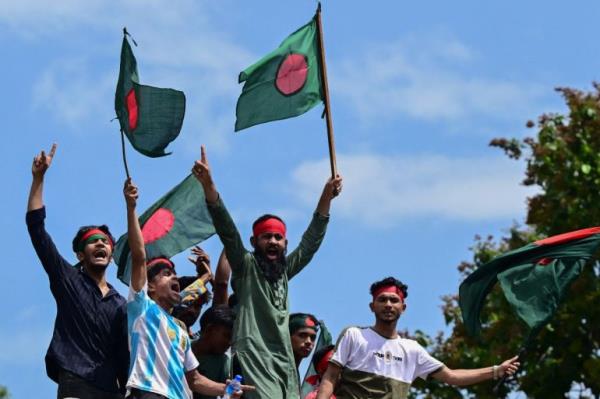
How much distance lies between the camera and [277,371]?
1267 centimetres

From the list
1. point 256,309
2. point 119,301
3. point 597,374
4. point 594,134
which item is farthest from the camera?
point 594,134

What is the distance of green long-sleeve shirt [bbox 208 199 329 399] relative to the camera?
41.3 feet

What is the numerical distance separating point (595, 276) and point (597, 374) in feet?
5.40

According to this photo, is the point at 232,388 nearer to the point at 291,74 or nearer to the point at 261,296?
the point at 261,296

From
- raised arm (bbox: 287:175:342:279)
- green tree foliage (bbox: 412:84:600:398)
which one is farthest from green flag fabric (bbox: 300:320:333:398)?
green tree foliage (bbox: 412:84:600:398)

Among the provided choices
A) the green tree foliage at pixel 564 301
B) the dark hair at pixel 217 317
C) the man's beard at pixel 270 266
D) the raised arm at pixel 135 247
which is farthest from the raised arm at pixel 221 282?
the green tree foliage at pixel 564 301

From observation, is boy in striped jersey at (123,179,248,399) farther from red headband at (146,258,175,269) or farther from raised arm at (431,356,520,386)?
raised arm at (431,356,520,386)

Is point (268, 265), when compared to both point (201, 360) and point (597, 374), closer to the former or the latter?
point (201, 360)

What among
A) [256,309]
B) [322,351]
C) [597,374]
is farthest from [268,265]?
[597,374]

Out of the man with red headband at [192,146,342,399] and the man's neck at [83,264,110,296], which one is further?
the man with red headband at [192,146,342,399]

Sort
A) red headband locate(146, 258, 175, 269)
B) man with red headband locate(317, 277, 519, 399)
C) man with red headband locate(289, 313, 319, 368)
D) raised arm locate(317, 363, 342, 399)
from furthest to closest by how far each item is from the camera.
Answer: man with red headband locate(289, 313, 319, 368) < man with red headband locate(317, 277, 519, 399) < raised arm locate(317, 363, 342, 399) < red headband locate(146, 258, 175, 269)

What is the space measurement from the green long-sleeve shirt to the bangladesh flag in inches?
82.5

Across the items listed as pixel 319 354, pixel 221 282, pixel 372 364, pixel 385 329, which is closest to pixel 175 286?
pixel 372 364

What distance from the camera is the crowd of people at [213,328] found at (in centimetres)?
1160
